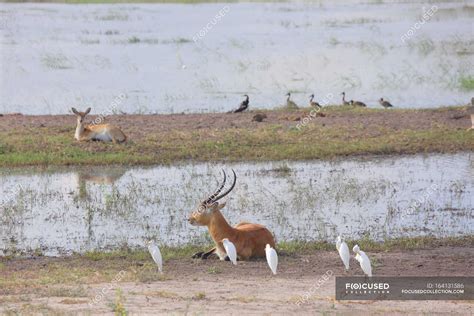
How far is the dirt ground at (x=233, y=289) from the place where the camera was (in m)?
8.47

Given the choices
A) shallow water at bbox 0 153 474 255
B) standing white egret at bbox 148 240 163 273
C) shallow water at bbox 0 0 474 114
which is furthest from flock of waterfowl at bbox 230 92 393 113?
standing white egret at bbox 148 240 163 273

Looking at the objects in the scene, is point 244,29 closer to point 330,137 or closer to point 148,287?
point 330,137

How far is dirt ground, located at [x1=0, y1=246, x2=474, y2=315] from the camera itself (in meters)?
8.47

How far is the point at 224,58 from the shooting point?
3011 centimetres

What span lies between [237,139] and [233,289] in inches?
313

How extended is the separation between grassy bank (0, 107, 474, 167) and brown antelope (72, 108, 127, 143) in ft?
0.53

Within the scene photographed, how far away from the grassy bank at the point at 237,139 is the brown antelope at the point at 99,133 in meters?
0.16

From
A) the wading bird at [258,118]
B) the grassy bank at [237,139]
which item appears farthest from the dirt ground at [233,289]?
the wading bird at [258,118]

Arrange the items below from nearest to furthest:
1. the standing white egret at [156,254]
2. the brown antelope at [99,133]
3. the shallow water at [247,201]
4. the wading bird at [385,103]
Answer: the standing white egret at [156,254]
the shallow water at [247,201]
the brown antelope at [99,133]
the wading bird at [385,103]

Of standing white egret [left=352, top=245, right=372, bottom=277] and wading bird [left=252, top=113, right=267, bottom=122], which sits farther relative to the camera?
wading bird [left=252, top=113, right=267, bottom=122]

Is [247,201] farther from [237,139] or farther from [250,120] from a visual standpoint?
[250,120]

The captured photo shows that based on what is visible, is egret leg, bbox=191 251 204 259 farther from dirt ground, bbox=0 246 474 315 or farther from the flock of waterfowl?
A: the flock of waterfowl

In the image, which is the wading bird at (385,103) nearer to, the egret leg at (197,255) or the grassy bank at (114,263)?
the grassy bank at (114,263)

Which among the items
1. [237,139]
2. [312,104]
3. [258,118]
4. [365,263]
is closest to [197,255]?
[365,263]
